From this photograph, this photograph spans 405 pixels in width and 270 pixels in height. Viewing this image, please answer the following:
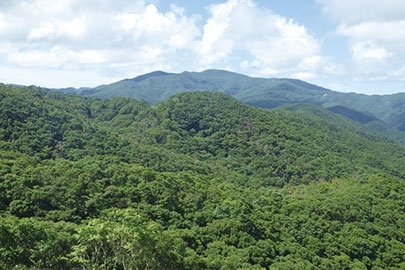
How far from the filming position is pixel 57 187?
33.9 meters

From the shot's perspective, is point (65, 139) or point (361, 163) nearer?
point (65, 139)

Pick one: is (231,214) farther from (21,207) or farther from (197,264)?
(21,207)

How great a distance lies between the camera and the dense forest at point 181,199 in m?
20.3

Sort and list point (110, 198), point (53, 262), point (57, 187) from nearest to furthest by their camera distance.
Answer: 1. point (53, 262)
2. point (57, 187)
3. point (110, 198)

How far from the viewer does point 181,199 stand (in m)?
42.3

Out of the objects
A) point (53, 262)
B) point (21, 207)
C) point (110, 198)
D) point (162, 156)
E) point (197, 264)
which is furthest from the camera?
point (162, 156)

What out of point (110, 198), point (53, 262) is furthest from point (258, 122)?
point (53, 262)

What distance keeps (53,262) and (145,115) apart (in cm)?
8751

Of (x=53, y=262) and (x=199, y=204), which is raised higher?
(x=53, y=262)

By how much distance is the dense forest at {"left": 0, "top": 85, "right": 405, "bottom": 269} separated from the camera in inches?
800

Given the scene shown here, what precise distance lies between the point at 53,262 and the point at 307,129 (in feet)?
339

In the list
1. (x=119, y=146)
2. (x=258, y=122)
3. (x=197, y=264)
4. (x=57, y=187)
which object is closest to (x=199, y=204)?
(x=57, y=187)

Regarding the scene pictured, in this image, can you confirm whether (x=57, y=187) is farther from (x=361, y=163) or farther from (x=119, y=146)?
(x=361, y=163)

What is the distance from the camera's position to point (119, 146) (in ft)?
246
